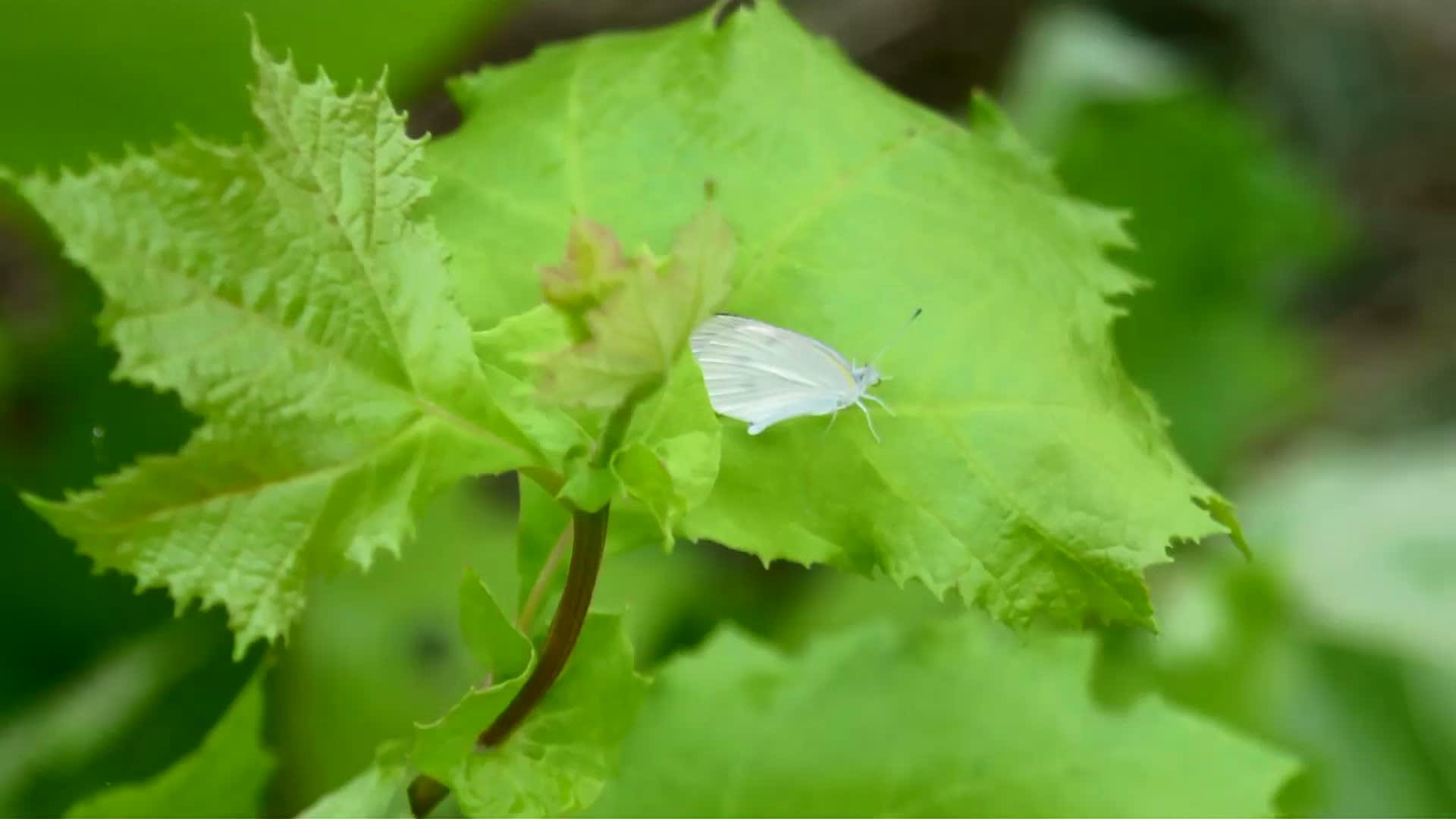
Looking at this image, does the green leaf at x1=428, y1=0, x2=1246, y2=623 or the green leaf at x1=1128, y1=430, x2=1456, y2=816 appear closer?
the green leaf at x1=428, y1=0, x2=1246, y2=623

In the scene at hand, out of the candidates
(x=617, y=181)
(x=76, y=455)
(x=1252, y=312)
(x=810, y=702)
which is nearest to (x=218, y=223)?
(x=617, y=181)

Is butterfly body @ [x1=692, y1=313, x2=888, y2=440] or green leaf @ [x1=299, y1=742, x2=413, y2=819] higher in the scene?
butterfly body @ [x1=692, y1=313, x2=888, y2=440]

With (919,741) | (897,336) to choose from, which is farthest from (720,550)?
(897,336)

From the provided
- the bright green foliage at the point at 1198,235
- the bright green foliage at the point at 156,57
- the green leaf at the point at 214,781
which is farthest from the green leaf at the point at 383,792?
the bright green foliage at the point at 1198,235

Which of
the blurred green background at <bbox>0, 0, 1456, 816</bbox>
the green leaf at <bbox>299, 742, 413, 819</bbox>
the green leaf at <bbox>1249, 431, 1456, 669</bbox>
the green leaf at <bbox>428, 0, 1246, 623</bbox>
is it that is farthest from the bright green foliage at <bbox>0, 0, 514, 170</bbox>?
the green leaf at <bbox>1249, 431, 1456, 669</bbox>

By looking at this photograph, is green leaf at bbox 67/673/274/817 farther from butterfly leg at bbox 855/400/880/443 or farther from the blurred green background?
butterfly leg at bbox 855/400/880/443

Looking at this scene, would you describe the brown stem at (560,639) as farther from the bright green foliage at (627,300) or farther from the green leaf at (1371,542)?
the green leaf at (1371,542)
